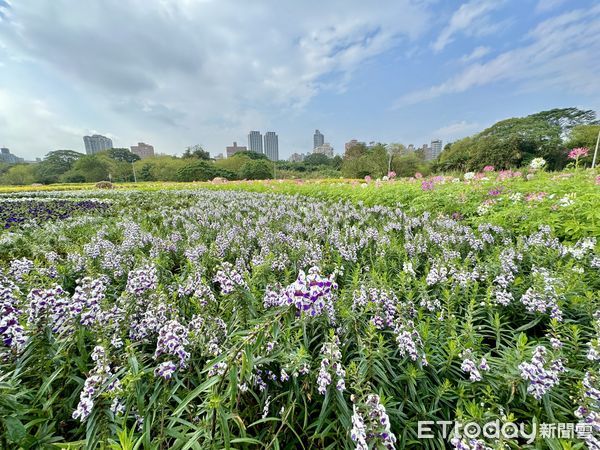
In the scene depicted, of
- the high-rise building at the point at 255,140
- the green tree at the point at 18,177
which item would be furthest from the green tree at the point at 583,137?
the high-rise building at the point at 255,140

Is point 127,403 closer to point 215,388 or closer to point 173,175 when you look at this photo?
point 215,388

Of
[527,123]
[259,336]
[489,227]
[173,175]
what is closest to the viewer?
[259,336]

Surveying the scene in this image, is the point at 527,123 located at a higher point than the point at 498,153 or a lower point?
higher

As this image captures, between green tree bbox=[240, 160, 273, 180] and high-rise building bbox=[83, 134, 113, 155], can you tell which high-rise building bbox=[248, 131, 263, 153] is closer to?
high-rise building bbox=[83, 134, 113, 155]

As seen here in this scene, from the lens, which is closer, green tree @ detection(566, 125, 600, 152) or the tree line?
green tree @ detection(566, 125, 600, 152)

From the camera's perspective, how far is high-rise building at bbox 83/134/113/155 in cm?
13112

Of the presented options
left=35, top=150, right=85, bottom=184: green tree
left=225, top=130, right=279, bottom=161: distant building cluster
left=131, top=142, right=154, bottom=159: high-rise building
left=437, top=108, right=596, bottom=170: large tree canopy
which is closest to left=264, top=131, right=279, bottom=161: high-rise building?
left=225, top=130, right=279, bottom=161: distant building cluster

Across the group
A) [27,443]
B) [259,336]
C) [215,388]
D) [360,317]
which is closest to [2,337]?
[27,443]

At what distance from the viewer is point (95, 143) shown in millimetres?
133000

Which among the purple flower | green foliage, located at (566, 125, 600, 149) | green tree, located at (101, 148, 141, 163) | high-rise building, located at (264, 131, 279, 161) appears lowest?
the purple flower

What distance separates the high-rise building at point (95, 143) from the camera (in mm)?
131125

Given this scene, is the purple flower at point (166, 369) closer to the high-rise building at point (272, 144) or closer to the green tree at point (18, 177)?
the green tree at point (18, 177)

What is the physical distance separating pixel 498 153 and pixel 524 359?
160ft

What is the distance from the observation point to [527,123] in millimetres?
43531
